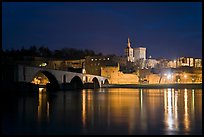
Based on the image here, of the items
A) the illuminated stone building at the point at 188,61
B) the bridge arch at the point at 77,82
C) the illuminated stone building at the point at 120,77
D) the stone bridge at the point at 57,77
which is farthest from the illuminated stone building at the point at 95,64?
the bridge arch at the point at 77,82

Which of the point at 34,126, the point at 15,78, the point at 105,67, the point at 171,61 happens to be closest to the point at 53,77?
the point at 15,78

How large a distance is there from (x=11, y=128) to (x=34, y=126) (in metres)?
0.60

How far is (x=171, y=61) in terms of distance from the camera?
92.8 meters

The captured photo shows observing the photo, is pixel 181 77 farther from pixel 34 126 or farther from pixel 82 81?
pixel 34 126

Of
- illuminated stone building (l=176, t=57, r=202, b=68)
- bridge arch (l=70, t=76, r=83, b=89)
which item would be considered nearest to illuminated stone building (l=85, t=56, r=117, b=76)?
illuminated stone building (l=176, t=57, r=202, b=68)

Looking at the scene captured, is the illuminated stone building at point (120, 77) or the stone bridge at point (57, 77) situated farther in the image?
the illuminated stone building at point (120, 77)

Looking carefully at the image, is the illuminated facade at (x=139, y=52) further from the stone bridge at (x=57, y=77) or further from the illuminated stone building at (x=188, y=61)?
the stone bridge at (x=57, y=77)

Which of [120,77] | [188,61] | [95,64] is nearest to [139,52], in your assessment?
[188,61]

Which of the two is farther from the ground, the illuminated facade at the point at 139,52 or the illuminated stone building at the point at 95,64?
the illuminated facade at the point at 139,52

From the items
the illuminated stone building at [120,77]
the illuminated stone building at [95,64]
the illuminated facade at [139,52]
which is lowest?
the illuminated stone building at [120,77]

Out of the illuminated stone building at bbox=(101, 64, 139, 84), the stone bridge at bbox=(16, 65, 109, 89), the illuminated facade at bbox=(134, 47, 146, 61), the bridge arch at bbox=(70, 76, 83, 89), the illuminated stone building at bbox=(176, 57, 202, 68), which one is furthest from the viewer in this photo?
the illuminated facade at bbox=(134, 47, 146, 61)

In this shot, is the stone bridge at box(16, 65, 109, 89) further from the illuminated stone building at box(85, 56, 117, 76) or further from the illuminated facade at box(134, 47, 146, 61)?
the illuminated facade at box(134, 47, 146, 61)

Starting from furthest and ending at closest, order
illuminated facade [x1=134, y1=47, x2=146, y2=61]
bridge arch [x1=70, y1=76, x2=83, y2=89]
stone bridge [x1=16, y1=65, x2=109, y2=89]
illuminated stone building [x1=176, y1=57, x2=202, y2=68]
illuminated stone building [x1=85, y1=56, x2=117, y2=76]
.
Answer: illuminated facade [x1=134, y1=47, x2=146, y2=61] < illuminated stone building [x1=176, y1=57, x2=202, y2=68] < illuminated stone building [x1=85, y1=56, x2=117, y2=76] < bridge arch [x1=70, y1=76, x2=83, y2=89] < stone bridge [x1=16, y1=65, x2=109, y2=89]

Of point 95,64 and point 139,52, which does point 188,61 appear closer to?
point 139,52
